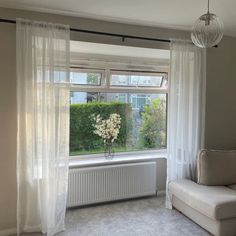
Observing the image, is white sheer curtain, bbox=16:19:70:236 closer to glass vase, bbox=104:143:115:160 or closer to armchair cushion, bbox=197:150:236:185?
glass vase, bbox=104:143:115:160

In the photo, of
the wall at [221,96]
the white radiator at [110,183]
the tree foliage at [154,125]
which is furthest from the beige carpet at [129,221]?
the wall at [221,96]

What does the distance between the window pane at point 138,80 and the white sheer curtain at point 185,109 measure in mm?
822

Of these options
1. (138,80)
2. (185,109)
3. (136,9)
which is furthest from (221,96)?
(136,9)

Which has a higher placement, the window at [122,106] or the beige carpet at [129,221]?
the window at [122,106]

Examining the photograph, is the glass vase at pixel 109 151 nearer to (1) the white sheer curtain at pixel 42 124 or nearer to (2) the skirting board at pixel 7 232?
(1) the white sheer curtain at pixel 42 124

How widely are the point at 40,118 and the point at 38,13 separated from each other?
1168mm

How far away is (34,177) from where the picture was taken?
305cm

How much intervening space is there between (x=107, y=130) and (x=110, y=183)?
0.79 metres

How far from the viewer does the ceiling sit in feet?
9.28

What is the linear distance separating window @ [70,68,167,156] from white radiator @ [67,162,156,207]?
18.7 inches

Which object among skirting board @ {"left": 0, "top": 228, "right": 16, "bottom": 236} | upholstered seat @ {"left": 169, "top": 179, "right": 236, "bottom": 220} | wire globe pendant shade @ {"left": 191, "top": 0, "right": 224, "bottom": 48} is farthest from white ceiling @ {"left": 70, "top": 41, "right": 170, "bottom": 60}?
skirting board @ {"left": 0, "top": 228, "right": 16, "bottom": 236}

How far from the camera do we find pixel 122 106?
4395 millimetres

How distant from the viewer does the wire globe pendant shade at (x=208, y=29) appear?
2.04m

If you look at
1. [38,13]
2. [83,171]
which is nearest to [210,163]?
Answer: [83,171]
